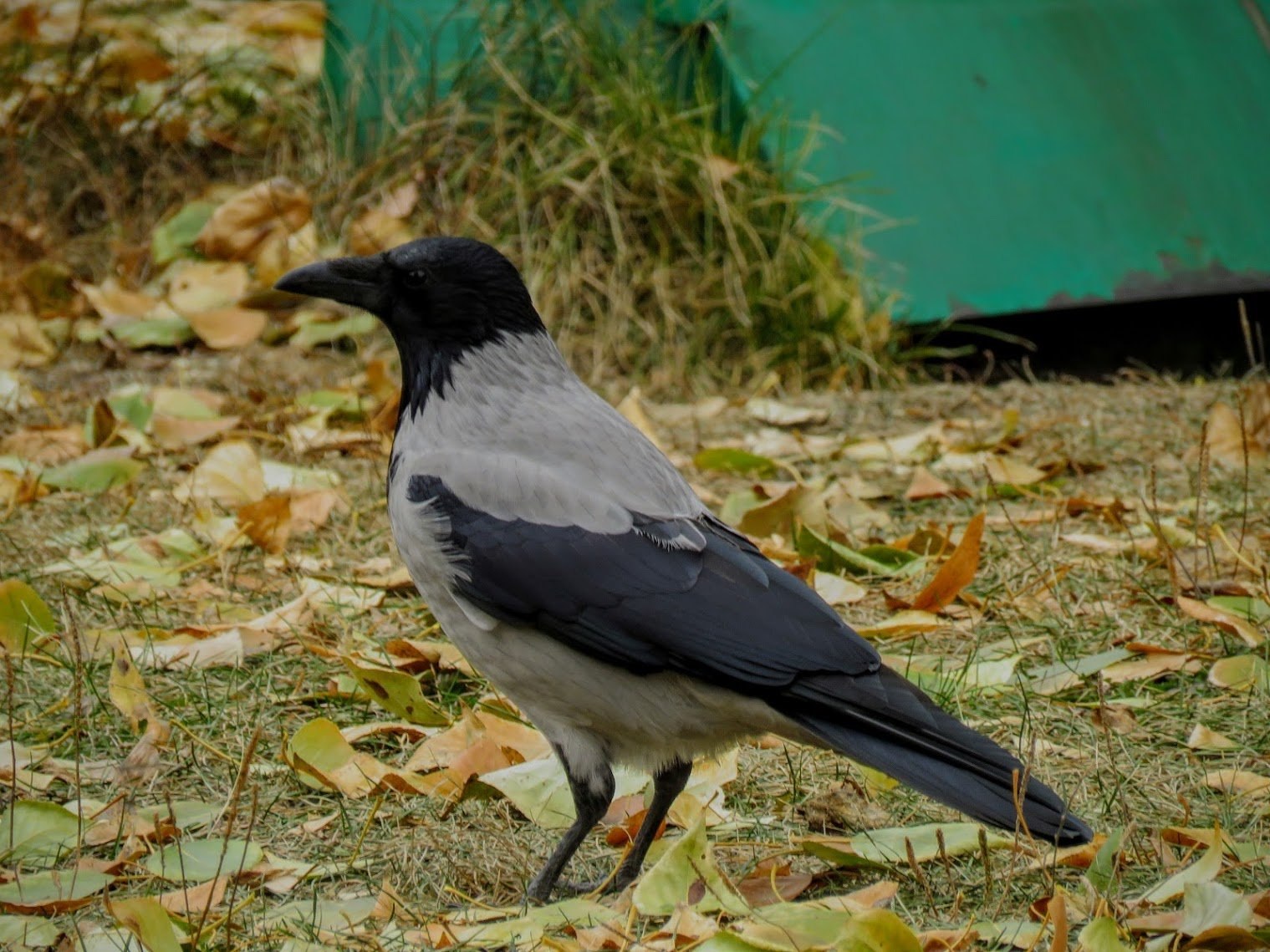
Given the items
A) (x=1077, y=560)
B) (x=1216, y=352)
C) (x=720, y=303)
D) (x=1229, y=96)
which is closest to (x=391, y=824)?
(x=1077, y=560)

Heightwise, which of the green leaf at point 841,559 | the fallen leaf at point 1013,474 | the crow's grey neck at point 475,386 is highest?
the crow's grey neck at point 475,386

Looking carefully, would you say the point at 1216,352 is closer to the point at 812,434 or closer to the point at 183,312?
the point at 812,434

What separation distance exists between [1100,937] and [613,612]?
840mm

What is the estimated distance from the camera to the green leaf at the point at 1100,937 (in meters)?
2.01

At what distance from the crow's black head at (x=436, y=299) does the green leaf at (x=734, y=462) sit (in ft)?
5.61

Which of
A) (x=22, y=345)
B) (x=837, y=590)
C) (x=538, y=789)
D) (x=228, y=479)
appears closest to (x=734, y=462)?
(x=837, y=590)

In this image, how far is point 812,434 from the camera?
5.16 m

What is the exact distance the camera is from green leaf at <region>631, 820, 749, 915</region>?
7.27ft

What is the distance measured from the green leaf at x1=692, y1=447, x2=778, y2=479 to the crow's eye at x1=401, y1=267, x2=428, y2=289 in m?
1.81

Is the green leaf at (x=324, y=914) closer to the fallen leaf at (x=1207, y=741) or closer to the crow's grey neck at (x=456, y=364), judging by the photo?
the crow's grey neck at (x=456, y=364)

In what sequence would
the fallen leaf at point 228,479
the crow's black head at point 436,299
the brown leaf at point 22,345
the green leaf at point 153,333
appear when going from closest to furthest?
the crow's black head at point 436,299 → the fallen leaf at point 228,479 → the brown leaf at point 22,345 → the green leaf at point 153,333

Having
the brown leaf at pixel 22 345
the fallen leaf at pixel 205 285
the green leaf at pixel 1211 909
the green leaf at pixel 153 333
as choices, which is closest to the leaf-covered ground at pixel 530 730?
the green leaf at pixel 1211 909

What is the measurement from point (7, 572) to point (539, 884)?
191cm

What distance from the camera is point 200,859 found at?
2.41 m
